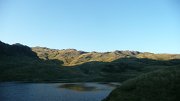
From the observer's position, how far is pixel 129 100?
57469 mm

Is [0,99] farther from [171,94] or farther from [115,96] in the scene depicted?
[171,94]

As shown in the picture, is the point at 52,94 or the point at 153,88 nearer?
the point at 153,88

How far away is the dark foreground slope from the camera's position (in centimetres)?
5634

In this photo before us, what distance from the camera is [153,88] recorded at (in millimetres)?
59844

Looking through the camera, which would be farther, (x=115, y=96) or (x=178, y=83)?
(x=115, y=96)

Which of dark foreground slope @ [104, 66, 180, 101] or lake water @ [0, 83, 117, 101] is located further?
lake water @ [0, 83, 117, 101]

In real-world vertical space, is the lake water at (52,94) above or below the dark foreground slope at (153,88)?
below

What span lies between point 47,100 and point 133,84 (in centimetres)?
4536

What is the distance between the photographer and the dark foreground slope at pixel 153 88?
2218 inches

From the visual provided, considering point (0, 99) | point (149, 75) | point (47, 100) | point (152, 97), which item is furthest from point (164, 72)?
point (0, 99)

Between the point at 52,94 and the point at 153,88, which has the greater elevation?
the point at 153,88

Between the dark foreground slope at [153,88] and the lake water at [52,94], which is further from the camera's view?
the lake water at [52,94]

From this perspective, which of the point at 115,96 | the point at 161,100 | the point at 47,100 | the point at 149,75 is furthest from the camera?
the point at 47,100

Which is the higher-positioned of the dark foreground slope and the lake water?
the dark foreground slope
